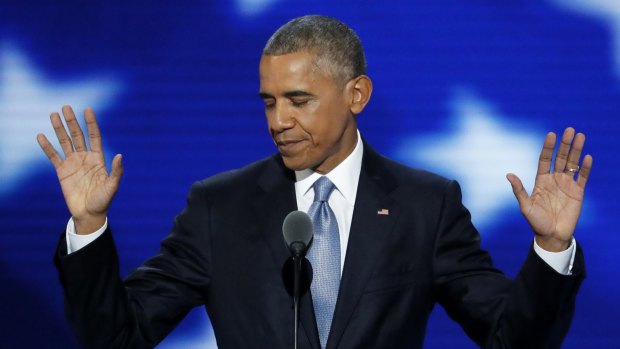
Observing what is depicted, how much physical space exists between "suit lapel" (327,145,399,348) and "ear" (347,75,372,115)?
135 millimetres

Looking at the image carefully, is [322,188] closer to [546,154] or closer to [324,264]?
[324,264]

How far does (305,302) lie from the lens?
2.36 m

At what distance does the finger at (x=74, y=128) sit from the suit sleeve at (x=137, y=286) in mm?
208

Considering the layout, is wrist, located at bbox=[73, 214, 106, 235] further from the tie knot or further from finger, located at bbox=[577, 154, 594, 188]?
finger, located at bbox=[577, 154, 594, 188]

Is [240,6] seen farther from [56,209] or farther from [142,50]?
[56,209]

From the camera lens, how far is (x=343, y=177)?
8.42 ft

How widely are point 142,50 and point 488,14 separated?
121 cm

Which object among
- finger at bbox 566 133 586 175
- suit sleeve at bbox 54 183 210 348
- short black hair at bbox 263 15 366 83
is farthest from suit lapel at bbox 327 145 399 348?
finger at bbox 566 133 586 175

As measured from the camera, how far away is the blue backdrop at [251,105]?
353 cm

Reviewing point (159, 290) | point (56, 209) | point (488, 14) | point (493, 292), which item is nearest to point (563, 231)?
point (493, 292)

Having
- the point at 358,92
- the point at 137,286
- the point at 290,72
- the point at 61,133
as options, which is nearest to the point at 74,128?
the point at 61,133

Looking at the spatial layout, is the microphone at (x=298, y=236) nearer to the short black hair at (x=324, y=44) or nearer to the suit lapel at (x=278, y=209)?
the suit lapel at (x=278, y=209)

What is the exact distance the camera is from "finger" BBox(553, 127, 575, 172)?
7.22ft

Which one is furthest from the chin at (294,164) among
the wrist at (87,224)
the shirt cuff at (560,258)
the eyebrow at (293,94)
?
the shirt cuff at (560,258)
